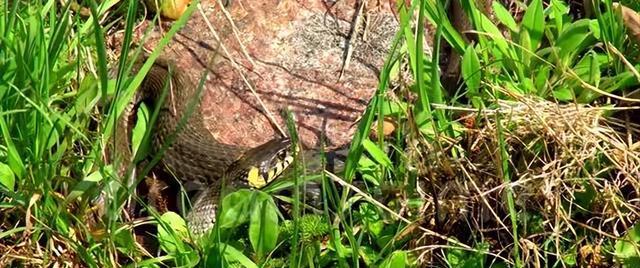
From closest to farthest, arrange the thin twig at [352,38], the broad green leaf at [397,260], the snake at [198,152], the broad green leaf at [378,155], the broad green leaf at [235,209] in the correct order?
the broad green leaf at [397,260], the broad green leaf at [235,209], the broad green leaf at [378,155], the snake at [198,152], the thin twig at [352,38]

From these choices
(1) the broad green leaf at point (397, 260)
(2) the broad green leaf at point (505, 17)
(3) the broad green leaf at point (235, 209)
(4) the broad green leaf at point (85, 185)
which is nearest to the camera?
(1) the broad green leaf at point (397, 260)

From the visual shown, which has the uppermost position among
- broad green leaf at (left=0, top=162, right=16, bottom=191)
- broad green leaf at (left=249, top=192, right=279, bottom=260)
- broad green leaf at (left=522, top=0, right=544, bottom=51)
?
broad green leaf at (left=522, top=0, right=544, bottom=51)

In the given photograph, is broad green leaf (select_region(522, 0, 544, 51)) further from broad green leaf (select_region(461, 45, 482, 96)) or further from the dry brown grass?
the dry brown grass

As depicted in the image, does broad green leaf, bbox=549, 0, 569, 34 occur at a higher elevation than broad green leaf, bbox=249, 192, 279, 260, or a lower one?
higher

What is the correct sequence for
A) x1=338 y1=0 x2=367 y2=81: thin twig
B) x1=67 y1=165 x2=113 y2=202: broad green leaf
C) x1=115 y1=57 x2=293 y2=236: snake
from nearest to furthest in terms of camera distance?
x1=67 y1=165 x2=113 y2=202: broad green leaf < x1=115 y1=57 x2=293 y2=236: snake < x1=338 y1=0 x2=367 y2=81: thin twig

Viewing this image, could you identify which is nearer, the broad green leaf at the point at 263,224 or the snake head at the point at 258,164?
the broad green leaf at the point at 263,224

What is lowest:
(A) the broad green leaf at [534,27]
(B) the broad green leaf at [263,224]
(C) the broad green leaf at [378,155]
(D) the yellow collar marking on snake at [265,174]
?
(D) the yellow collar marking on snake at [265,174]

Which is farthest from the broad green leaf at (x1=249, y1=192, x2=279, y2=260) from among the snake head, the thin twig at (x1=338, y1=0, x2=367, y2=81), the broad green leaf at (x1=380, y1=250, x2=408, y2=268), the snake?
the thin twig at (x1=338, y1=0, x2=367, y2=81)

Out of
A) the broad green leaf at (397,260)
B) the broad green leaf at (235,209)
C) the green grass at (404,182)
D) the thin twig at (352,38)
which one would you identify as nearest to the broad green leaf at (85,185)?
the green grass at (404,182)

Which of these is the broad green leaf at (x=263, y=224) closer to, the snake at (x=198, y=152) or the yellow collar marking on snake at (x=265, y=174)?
the snake at (x=198, y=152)
